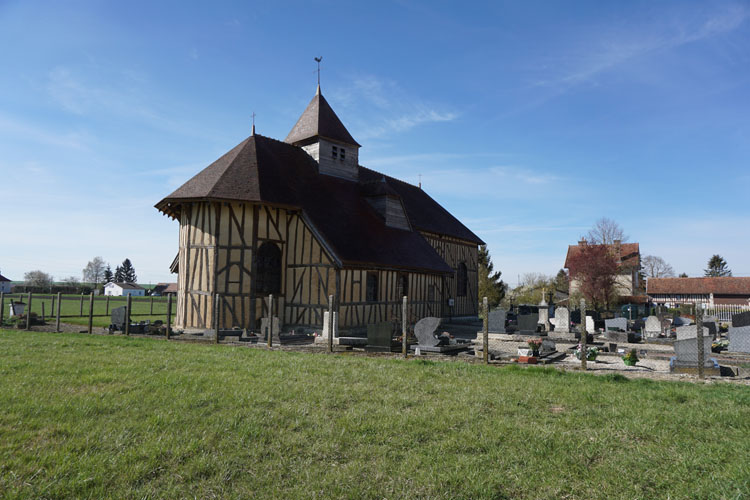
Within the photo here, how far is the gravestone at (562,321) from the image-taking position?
17.1m

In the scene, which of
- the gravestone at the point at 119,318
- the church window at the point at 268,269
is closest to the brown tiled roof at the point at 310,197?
the church window at the point at 268,269

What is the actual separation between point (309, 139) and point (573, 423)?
20425 millimetres

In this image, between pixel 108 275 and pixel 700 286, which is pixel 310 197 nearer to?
pixel 700 286

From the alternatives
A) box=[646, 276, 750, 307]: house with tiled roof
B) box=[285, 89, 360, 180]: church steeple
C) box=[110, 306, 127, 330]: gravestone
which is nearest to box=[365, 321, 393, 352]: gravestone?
box=[110, 306, 127, 330]: gravestone

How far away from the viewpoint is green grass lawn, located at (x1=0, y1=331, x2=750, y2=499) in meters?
3.75

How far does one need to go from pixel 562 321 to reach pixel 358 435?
47.7ft

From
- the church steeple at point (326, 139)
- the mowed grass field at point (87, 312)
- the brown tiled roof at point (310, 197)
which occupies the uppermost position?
the church steeple at point (326, 139)

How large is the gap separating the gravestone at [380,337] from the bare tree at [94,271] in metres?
119

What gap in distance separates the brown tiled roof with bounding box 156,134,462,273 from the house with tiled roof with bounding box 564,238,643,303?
22.8 m

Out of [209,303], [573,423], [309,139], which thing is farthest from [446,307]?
[573,423]

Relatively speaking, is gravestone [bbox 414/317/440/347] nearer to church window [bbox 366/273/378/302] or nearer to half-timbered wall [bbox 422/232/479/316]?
church window [bbox 366/273/378/302]

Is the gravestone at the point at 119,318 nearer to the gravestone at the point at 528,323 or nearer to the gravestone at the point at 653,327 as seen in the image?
the gravestone at the point at 528,323

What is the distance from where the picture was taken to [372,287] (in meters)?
19.5

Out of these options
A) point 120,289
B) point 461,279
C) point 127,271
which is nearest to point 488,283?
point 461,279
